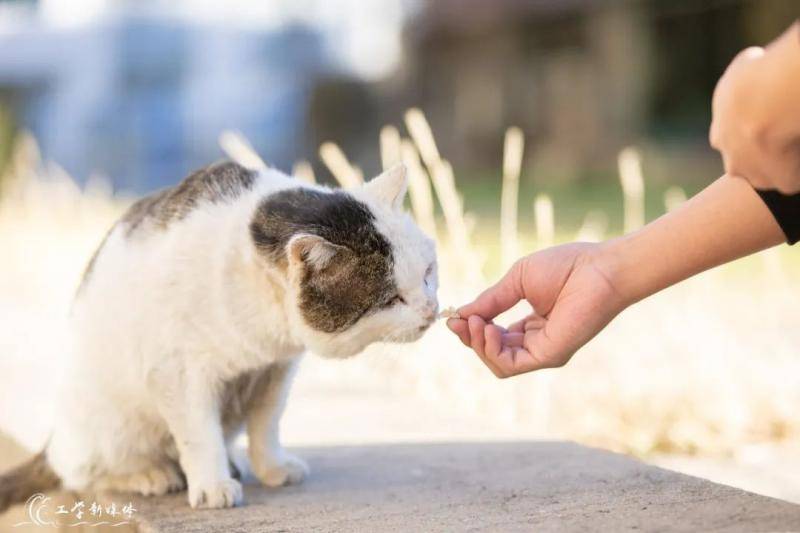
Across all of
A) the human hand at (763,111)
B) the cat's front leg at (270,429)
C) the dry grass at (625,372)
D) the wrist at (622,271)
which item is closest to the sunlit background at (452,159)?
the dry grass at (625,372)

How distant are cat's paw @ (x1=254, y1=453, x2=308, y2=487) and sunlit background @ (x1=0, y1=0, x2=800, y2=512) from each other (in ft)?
1.16

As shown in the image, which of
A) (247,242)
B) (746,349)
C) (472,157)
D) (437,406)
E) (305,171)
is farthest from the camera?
(472,157)

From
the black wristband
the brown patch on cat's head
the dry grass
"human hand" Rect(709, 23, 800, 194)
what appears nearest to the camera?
"human hand" Rect(709, 23, 800, 194)

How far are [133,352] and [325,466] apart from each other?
2.08 ft

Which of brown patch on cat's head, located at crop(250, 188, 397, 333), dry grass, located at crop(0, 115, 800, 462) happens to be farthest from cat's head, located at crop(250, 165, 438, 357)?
dry grass, located at crop(0, 115, 800, 462)

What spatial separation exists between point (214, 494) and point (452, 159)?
1350 centimetres

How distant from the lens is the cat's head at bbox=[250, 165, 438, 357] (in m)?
2.24

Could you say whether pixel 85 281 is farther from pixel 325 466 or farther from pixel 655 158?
pixel 655 158

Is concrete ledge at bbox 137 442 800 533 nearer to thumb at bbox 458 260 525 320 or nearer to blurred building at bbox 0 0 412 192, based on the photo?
thumb at bbox 458 260 525 320

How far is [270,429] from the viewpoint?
8.33 feet

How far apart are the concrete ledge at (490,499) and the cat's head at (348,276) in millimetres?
369

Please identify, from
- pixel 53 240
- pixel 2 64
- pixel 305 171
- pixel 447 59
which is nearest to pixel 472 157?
pixel 447 59

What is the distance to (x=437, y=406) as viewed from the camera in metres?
3.64
